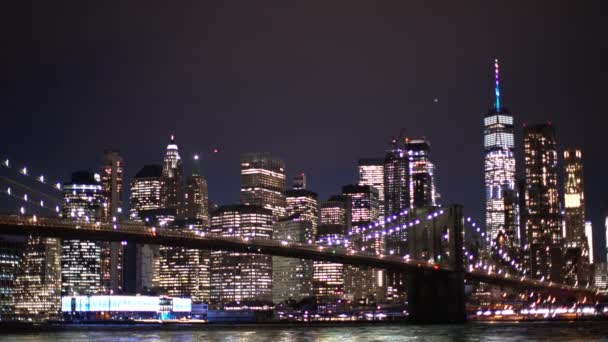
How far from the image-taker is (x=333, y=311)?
178875mm

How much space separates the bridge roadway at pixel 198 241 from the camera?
253 feet

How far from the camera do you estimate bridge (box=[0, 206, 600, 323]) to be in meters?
79.0

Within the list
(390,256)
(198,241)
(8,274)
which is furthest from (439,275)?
(8,274)

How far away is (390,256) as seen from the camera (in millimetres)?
96188

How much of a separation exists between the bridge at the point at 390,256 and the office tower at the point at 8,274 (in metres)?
85.5

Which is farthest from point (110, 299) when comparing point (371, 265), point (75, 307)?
point (371, 265)

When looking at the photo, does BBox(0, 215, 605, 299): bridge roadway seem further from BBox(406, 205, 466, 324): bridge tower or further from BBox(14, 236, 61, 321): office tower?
BBox(14, 236, 61, 321): office tower

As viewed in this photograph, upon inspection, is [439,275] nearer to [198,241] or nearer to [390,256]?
[390,256]

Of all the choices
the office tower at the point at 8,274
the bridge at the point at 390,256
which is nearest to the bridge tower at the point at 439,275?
the bridge at the point at 390,256

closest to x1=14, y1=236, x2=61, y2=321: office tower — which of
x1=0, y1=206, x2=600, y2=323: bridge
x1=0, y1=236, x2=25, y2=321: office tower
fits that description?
x1=0, y1=236, x2=25, y2=321: office tower

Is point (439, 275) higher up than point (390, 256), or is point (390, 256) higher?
point (390, 256)

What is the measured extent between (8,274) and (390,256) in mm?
97914

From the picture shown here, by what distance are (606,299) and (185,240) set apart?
85.0m

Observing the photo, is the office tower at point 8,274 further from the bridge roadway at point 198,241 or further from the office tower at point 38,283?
the bridge roadway at point 198,241
